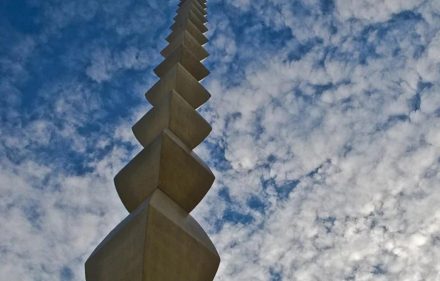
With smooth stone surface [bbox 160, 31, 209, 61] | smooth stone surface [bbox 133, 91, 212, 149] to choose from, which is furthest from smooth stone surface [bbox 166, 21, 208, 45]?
smooth stone surface [bbox 133, 91, 212, 149]

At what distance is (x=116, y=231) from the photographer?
1.44m

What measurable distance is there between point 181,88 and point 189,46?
0.75 meters

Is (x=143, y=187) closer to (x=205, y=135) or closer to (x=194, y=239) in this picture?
(x=194, y=239)

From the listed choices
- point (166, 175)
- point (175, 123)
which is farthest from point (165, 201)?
point (175, 123)

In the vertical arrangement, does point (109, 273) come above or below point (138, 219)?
below

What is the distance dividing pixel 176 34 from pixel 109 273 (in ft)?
7.99

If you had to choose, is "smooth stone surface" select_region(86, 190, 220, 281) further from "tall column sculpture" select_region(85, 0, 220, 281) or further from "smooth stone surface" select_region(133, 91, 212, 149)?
"smooth stone surface" select_region(133, 91, 212, 149)

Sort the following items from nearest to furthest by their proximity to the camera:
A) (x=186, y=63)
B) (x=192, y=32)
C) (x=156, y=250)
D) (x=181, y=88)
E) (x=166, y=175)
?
(x=156, y=250)
(x=166, y=175)
(x=181, y=88)
(x=186, y=63)
(x=192, y=32)

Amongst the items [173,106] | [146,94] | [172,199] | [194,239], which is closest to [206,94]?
[146,94]

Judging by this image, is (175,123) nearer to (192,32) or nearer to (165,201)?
(165,201)

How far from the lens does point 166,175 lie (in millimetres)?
1651

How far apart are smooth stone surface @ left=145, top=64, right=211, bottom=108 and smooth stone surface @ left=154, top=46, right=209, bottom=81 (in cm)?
27

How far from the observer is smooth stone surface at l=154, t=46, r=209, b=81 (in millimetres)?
2855

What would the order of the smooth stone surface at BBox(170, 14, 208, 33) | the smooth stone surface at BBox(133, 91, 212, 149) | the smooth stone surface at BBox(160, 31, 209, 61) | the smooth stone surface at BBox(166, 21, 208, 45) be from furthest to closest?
the smooth stone surface at BBox(170, 14, 208, 33)
the smooth stone surface at BBox(166, 21, 208, 45)
the smooth stone surface at BBox(160, 31, 209, 61)
the smooth stone surface at BBox(133, 91, 212, 149)
